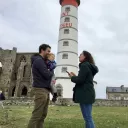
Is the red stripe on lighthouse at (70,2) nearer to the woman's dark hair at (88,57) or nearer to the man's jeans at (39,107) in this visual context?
the woman's dark hair at (88,57)

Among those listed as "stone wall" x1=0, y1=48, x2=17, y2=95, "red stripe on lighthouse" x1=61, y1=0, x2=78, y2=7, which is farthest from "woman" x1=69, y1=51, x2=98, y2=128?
"stone wall" x1=0, y1=48, x2=17, y2=95

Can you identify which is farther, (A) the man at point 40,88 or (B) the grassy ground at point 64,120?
(B) the grassy ground at point 64,120

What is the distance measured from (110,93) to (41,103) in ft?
220

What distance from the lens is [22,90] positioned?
1875 inches

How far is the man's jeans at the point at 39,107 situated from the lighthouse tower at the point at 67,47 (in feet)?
97.7

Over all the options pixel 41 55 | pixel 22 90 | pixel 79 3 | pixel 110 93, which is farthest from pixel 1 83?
pixel 41 55

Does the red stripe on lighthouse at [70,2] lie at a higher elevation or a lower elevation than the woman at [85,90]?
higher

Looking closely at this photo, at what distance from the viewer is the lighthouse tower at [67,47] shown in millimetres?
35719

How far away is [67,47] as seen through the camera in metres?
37.6

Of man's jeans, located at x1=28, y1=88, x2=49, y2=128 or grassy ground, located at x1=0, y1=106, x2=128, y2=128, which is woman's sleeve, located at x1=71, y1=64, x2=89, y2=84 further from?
grassy ground, located at x1=0, y1=106, x2=128, y2=128

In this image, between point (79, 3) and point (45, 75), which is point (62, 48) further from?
point (45, 75)

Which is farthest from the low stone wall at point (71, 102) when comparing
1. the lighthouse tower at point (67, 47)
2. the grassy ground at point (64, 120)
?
the grassy ground at point (64, 120)

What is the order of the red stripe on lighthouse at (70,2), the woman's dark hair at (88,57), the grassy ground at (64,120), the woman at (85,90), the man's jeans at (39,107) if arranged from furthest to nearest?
the red stripe on lighthouse at (70,2) < the grassy ground at (64,120) < the woman's dark hair at (88,57) < the woman at (85,90) < the man's jeans at (39,107)

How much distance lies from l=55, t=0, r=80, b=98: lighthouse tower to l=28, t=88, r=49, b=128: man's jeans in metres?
29.8
